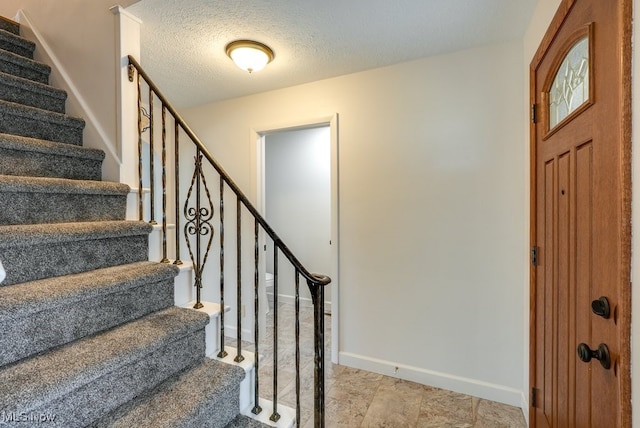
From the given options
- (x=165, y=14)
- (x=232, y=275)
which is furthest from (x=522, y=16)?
(x=232, y=275)

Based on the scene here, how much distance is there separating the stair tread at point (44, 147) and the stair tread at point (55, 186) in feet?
0.53

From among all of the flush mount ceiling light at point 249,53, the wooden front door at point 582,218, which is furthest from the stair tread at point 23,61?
the wooden front door at point 582,218

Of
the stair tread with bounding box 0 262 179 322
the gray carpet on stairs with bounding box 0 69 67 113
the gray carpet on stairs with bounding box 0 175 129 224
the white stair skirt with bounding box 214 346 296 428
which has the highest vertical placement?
the gray carpet on stairs with bounding box 0 69 67 113

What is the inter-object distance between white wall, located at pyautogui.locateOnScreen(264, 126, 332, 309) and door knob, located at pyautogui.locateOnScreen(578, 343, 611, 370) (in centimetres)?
297

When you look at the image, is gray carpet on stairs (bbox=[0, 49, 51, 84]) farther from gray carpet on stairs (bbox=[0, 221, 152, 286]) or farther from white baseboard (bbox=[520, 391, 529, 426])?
white baseboard (bbox=[520, 391, 529, 426])

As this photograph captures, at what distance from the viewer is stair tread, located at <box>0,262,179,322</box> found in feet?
3.30

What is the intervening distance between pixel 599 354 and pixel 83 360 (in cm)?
161

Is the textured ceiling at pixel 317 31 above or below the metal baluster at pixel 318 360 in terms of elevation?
above

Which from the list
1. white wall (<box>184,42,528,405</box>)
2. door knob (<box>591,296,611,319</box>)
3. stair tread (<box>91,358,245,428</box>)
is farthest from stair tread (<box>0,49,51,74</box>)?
door knob (<box>591,296,611,319</box>)

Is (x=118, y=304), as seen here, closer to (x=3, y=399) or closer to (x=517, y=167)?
(x=3, y=399)

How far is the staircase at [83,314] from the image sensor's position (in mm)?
975

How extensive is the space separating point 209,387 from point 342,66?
2213 millimetres

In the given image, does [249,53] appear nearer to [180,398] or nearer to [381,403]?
[180,398]

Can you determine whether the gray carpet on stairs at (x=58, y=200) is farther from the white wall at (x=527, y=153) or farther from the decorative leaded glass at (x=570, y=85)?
the white wall at (x=527, y=153)
